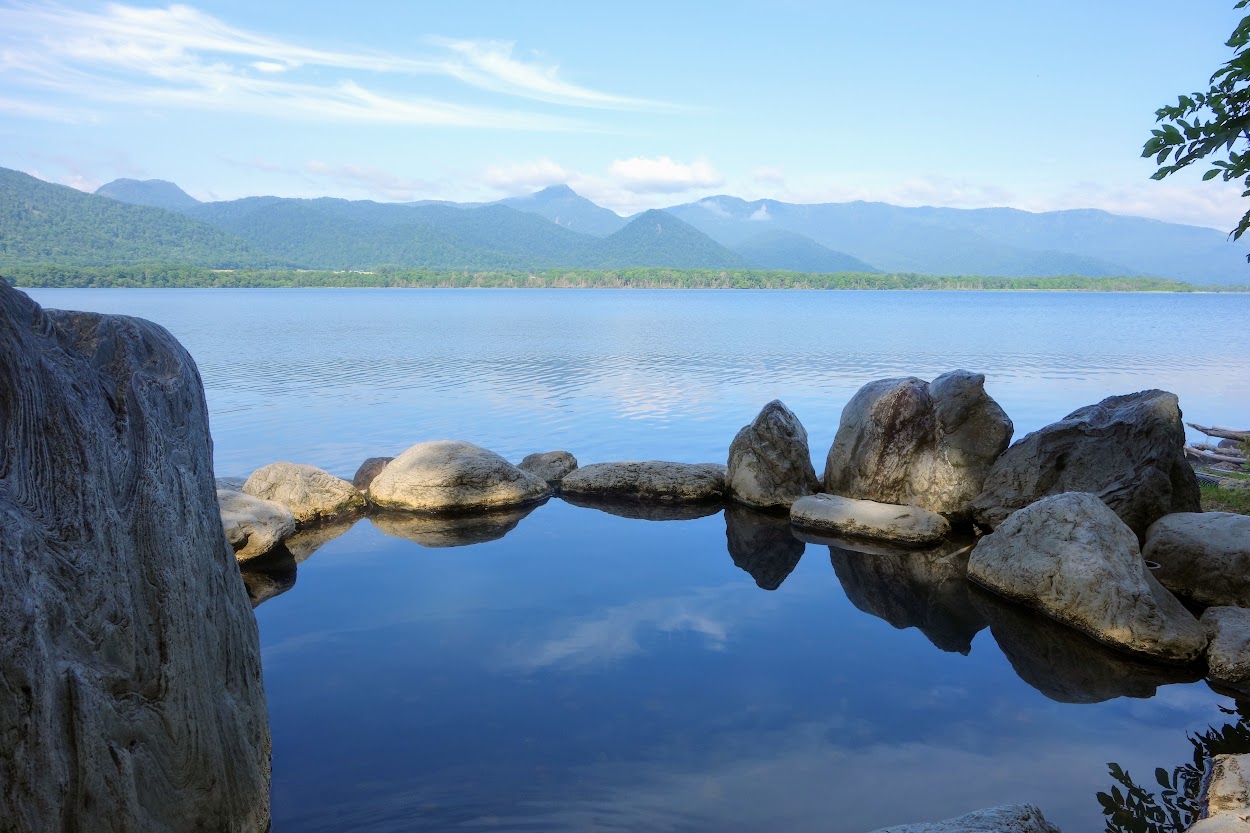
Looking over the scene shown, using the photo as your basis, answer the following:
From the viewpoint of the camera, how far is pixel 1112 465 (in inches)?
409

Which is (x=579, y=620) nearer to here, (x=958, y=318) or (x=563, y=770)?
(x=563, y=770)

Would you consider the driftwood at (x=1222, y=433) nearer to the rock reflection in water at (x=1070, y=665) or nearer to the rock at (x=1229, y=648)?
the rock at (x=1229, y=648)

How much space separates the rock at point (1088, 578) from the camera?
25.5 ft

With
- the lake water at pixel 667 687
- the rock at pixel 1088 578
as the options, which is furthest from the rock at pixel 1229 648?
the lake water at pixel 667 687

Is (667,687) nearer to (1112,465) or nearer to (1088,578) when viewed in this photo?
(1088,578)

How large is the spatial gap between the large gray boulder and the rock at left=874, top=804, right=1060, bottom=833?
3.66 meters

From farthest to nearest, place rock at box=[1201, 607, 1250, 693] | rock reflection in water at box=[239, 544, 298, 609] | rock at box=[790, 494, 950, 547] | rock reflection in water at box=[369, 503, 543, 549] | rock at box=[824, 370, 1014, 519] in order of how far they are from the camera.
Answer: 1. rock at box=[824, 370, 1014, 519]
2. rock reflection in water at box=[369, 503, 543, 549]
3. rock at box=[790, 494, 950, 547]
4. rock reflection in water at box=[239, 544, 298, 609]
5. rock at box=[1201, 607, 1250, 693]

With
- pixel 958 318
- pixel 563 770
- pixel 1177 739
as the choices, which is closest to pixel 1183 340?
pixel 958 318

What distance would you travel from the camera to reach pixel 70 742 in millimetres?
3512

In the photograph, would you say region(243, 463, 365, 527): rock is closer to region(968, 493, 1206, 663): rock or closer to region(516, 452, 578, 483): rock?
region(516, 452, 578, 483): rock

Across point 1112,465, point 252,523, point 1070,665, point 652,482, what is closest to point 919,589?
point 1070,665

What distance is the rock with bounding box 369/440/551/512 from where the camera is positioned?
12.8m

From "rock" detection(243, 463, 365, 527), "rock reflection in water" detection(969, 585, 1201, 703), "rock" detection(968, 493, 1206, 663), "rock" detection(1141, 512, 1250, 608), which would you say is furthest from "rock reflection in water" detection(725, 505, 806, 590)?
"rock" detection(243, 463, 365, 527)

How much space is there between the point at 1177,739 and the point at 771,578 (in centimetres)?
441
